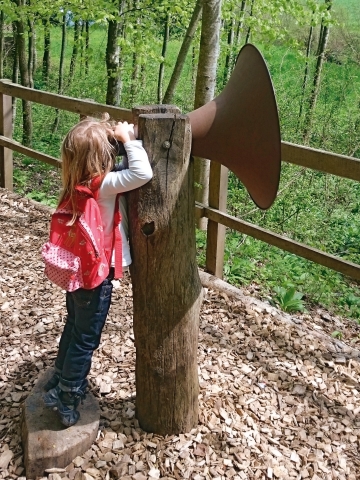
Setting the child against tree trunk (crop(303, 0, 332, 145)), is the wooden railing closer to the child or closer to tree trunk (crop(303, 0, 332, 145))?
the child

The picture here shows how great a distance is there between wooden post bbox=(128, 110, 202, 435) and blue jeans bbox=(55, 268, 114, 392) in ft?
0.57

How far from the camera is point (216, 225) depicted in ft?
14.3

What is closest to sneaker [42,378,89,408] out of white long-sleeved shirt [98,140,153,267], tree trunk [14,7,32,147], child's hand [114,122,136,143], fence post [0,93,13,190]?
white long-sleeved shirt [98,140,153,267]

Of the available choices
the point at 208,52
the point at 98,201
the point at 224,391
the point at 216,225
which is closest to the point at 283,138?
the point at 208,52

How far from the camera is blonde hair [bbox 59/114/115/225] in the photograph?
2111 millimetres

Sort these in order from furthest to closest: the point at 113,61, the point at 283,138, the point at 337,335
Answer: the point at 113,61 → the point at 283,138 → the point at 337,335

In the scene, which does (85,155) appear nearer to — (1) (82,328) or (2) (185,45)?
(1) (82,328)

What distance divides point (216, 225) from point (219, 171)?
47cm

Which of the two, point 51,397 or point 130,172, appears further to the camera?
point 51,397

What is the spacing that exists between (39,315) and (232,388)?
1541mm

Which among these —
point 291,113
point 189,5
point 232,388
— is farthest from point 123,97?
point 232,388

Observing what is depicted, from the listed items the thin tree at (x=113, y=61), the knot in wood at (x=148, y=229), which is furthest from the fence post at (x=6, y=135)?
the knot in wood at (x=148, y=229)

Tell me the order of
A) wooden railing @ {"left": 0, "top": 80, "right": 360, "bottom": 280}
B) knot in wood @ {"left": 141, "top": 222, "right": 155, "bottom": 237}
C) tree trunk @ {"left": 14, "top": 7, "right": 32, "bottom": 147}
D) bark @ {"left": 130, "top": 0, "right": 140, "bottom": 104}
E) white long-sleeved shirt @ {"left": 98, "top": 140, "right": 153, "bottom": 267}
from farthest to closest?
tree trunk @ {"left": 14, "top": 7, "right": 32, "bottom": 147} → bark @ {"left": 130, "top": 0, "right": 140, "bottom": 104} → wooden railing @ {"left": 0, "top": 80, "right": 360, "bottom": 280} → knot in wood @ {"left": 141, "top": 222, "right": 155, "bottom": 237} → white long-sleeved shirt @ {"left": 98, "top": 140, "right": 153, "bottom": 267}

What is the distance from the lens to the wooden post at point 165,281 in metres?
2.20
